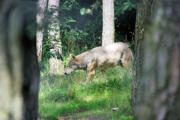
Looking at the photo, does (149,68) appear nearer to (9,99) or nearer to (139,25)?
(9,99)

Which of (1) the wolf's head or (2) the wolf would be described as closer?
(1) the wolf's head

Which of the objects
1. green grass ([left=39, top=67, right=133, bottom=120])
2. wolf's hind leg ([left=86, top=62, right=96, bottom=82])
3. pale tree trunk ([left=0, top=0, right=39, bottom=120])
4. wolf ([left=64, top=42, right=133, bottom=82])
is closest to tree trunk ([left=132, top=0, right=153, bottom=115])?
green grass ([left=39, top=67, right=133, bottom=120])

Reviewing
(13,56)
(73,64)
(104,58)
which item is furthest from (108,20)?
(13,56)

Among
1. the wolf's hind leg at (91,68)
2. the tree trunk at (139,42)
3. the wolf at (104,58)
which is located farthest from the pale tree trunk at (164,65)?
the wolf at (104,58)

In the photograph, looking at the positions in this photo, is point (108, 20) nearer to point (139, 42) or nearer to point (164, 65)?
point (139, 42)

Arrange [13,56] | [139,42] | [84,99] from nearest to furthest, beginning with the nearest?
[13,56] < [139,42] < [84,99]

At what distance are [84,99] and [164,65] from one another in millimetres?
5714

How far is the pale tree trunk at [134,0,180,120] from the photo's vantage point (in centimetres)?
218

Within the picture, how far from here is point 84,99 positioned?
783cm

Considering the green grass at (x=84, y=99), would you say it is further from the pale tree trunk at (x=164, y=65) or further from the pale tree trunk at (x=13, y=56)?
the pale tree trunk at (x=164, y=65)

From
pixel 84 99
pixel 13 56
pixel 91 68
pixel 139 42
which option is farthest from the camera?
pixel 91 68

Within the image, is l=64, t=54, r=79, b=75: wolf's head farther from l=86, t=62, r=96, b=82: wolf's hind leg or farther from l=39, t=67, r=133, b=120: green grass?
l=39, t=67, r=133, b=120: green grass

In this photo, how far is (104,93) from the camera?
26.0 feet

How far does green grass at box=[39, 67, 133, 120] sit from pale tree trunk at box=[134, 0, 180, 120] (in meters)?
3.75
